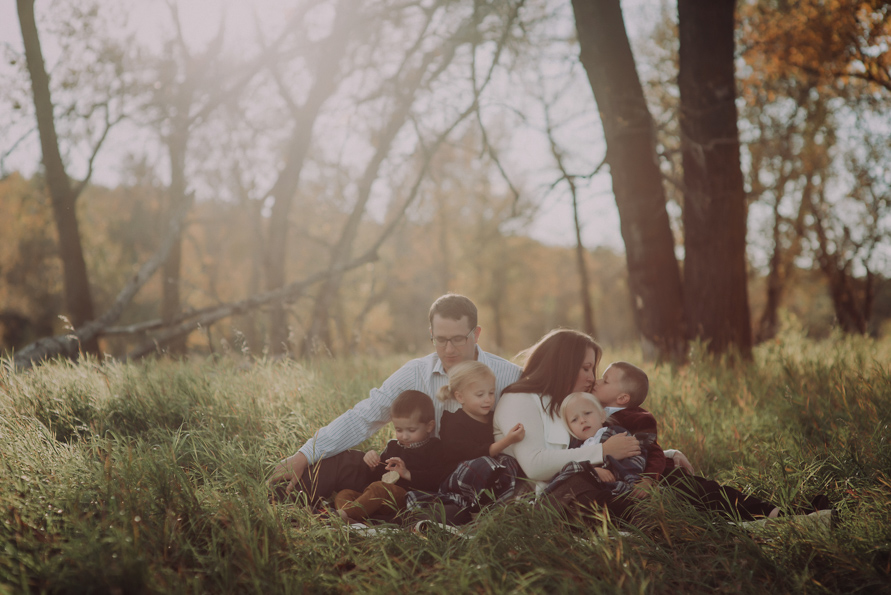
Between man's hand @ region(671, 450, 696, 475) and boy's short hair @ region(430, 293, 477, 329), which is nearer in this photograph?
man's hand @ region(671, 450, 696, 475)

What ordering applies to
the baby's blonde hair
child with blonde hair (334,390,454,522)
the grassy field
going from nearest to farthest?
the grassy field < the baby's blonde hair < child with blonde hair (334,390,454,522)

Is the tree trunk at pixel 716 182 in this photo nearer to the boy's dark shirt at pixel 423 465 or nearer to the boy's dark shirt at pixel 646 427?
the boy's dark shirt at pixel 646 427

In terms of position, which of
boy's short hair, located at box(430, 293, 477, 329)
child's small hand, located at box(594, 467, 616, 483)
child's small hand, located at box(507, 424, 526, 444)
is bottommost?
child's small hand, located at box(594, 467, 616, 483)

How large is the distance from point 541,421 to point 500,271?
86.2 ft

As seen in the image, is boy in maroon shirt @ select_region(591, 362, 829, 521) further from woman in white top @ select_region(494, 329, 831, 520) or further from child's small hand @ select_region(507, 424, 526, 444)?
child's small hand @ select_region(507, 424, 526, 444)

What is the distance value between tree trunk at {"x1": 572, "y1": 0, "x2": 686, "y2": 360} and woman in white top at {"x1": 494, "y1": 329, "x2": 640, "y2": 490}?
3659 millimetres

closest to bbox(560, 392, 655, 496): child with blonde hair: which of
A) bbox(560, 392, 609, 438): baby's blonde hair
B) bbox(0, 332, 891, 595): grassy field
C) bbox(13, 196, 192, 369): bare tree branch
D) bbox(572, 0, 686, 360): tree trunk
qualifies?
bbox(560, 392, 609, 438): baby's blonde hair

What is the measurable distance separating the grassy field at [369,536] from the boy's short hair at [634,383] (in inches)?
26.9

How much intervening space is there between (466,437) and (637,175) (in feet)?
15.2

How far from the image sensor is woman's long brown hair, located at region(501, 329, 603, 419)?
3.47m

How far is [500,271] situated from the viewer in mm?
29500

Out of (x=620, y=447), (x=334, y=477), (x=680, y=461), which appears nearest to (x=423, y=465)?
(x=334, y=477)

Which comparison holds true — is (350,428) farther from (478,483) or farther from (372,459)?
(478,483)

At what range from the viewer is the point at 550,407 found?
11.3ft
